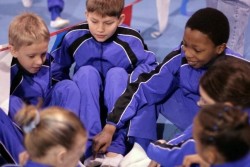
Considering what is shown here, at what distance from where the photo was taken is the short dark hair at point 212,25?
1.53 meters

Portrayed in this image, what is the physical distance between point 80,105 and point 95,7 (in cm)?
43

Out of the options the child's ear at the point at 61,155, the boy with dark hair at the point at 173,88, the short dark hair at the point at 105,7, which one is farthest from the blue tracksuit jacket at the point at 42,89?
the child's ear at the point at 61,155

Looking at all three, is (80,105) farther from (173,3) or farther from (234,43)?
(173,3)

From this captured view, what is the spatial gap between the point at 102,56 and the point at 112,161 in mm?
518

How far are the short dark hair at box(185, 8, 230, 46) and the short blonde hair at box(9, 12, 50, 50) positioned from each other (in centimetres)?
57

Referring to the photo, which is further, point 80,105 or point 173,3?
point 173,3

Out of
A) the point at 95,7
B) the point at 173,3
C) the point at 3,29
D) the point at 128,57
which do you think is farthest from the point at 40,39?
the point at 173,3

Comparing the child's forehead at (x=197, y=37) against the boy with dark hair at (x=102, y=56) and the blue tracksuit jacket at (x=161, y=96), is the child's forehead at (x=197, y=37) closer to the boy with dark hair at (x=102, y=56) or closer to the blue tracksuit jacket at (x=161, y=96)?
the blue tracksuit jacket at (x=161, y=96)

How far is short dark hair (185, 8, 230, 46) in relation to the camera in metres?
1.53

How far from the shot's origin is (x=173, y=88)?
1.77m

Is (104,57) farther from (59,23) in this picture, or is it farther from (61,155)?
(59,23)

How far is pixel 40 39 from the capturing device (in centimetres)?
158

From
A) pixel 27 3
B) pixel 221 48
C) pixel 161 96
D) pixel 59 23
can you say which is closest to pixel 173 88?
pixel 161 96

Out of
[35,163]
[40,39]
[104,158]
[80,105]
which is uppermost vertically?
[40,39]
